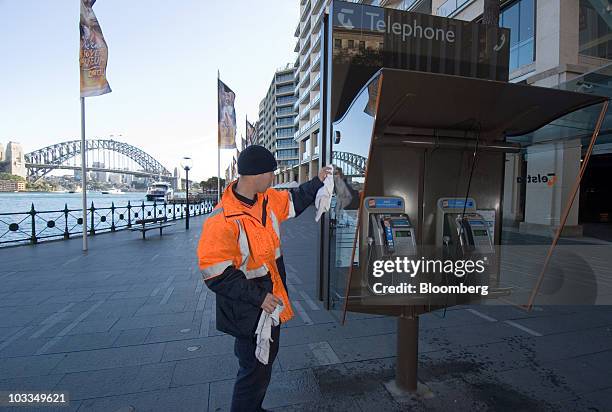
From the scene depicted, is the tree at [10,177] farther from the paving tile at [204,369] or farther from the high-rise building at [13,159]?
the paving tile at [204,369]

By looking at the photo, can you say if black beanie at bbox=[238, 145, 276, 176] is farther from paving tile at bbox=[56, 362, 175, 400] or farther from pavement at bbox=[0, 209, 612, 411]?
paving tile at bbox=[56, 362, 175, 400]

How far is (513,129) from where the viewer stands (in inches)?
128

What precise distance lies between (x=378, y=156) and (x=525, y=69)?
41.1 ft

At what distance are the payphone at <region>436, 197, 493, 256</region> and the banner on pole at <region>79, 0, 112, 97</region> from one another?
9.50 meters

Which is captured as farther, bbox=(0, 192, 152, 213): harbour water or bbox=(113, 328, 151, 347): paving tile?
bbox=(0, 192, 152, 213): harbour water

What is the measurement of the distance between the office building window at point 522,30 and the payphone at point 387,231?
12.9m

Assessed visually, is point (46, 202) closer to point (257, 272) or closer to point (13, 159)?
point (13, 159)

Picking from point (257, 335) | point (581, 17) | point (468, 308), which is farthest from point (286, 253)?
point (581, 17)

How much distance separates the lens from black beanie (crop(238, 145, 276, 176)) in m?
2.31

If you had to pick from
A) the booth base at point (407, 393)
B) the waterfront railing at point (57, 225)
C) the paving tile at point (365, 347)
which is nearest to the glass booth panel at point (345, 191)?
the paving tile at point (365, 347)

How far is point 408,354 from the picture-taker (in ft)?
9.29

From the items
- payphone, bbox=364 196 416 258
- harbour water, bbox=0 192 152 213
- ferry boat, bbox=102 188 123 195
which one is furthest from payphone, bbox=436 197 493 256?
ferry boat, bbox=102 188 123 195

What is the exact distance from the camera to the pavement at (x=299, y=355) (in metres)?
2.79

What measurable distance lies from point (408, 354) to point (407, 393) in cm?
32
